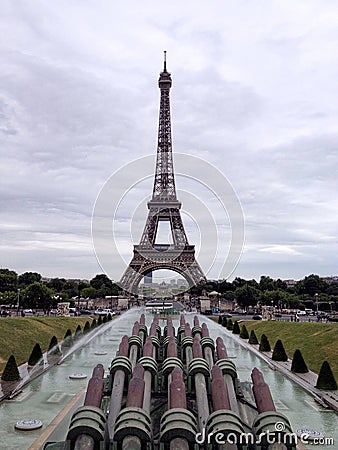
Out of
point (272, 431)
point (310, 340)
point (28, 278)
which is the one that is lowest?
point (272, 431)

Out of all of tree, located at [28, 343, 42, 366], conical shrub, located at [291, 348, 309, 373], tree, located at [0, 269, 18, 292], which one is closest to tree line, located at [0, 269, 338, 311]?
tree, located at [0, 269, 18, 292]

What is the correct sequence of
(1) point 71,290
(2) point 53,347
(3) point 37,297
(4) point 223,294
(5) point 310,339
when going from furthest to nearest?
(1) point 71,290 < (4) point 223,294 < (3) point 37,297 < (5) point 310,339 < (2) point 53,347

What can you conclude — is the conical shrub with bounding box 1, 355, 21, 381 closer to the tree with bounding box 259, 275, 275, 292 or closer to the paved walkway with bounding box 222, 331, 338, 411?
the paved walkway with bounding box 222, 331, 338, 411

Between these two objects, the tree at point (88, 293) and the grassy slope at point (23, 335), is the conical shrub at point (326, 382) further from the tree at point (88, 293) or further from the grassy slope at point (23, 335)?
the tree at point (88, 293)

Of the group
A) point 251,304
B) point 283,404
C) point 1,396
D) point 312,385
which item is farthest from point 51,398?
point 251,304

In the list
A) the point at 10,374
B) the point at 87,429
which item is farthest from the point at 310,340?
the point at 87,429

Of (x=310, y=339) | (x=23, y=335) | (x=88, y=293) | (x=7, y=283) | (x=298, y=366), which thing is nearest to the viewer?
(x=298, y=366)

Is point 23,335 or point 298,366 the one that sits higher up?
point 23,335

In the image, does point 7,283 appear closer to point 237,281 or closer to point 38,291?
point 38,291
